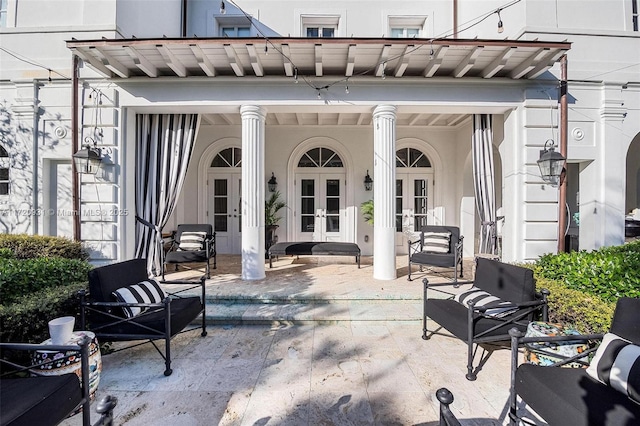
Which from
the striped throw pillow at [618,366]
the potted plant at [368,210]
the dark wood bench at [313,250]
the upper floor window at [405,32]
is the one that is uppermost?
the upper floor window at [405,32]

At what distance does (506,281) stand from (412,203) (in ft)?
15.9

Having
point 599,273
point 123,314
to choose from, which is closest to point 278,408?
point 123,314

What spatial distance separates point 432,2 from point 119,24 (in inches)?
254

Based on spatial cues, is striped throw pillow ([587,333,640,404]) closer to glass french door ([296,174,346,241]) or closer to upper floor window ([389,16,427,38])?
glass french door ([296,174,346,241])

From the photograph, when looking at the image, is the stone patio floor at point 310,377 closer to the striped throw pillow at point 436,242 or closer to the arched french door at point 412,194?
the striped throw pillow at point 436,242

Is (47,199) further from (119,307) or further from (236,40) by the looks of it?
(236,40)

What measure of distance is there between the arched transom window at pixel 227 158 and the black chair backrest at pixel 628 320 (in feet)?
24.1

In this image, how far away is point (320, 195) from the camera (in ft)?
24.8

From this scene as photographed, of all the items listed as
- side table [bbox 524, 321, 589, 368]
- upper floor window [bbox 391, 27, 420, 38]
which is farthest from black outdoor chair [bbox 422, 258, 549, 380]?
upper floor window [bbox 391, 27, 420, 38]

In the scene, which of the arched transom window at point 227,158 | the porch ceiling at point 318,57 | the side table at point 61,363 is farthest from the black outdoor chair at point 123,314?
the arched transom window at point 227,158

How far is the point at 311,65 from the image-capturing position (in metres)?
4.72

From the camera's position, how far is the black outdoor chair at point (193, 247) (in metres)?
5.09

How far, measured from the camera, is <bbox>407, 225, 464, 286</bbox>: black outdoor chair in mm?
4875

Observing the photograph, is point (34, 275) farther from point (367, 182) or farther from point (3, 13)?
point (367, 182)
